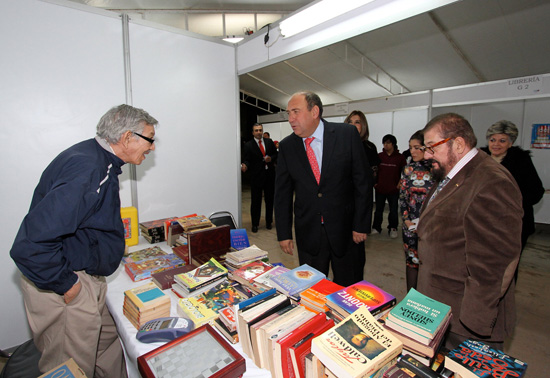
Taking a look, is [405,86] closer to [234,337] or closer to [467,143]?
[467,143]

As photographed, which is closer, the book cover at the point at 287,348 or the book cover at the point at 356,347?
the book cover at the point at 356,347

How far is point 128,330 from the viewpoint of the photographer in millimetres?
1251

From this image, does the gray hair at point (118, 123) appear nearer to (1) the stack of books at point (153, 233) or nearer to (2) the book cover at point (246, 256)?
(2) the book cover at point (246, 256)

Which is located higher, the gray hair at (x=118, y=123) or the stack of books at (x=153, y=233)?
the gray hair at (x=118, y=123)

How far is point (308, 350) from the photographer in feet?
2.96

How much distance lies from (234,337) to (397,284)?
2603mm

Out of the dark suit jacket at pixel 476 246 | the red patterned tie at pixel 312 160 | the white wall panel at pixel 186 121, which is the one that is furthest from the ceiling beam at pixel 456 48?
the dark suit jacket at pixel 476 246

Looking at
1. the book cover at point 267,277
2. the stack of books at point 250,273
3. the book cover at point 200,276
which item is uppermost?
the book cover at point 267,277

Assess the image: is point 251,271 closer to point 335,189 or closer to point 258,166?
point 335,189

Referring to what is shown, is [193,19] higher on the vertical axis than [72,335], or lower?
higher

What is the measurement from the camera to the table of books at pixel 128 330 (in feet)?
3.40

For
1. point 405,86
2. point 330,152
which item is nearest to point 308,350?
point 330,152

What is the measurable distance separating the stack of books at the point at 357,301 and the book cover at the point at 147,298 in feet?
2.50

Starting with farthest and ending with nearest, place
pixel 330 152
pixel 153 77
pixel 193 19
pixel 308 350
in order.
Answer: pixel 193 19 < pixel 153 77 < pixel 330 152 < pixel 308 350
